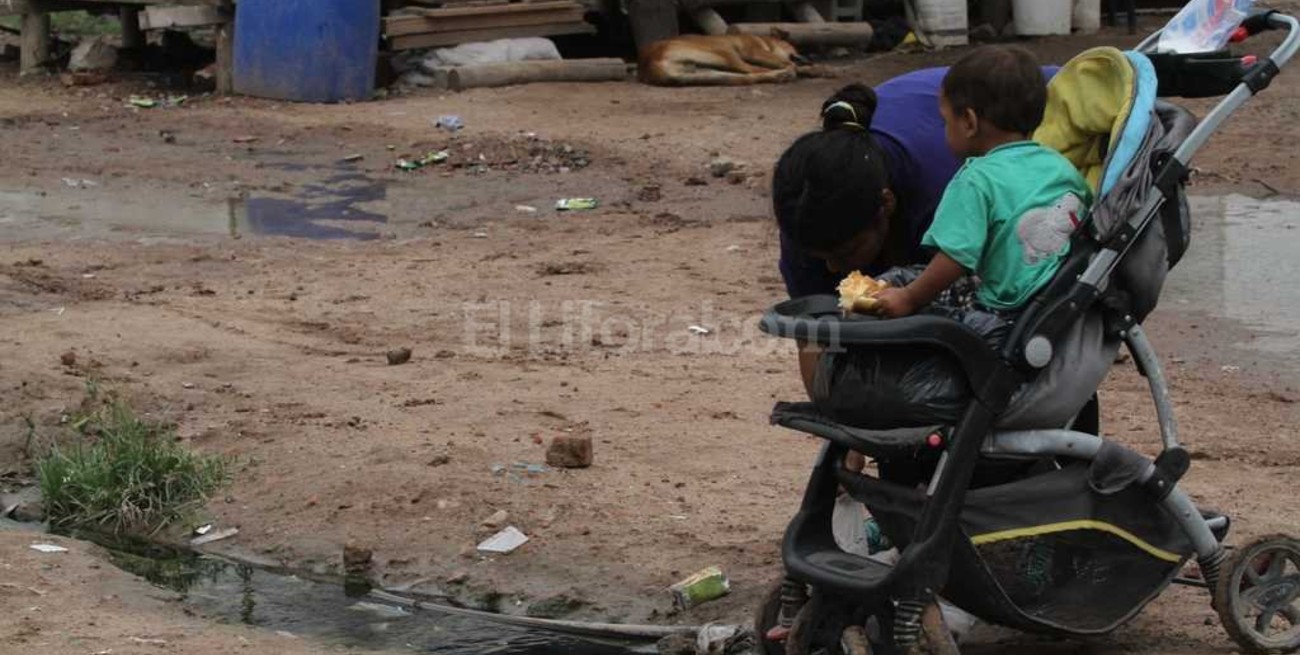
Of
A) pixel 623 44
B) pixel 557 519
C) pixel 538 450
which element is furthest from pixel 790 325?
pixel 623 44

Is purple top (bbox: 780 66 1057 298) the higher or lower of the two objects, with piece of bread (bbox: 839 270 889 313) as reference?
higher

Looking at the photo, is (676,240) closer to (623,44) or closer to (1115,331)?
(1115,331)

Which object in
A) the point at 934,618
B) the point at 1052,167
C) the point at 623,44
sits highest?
the point at 1052,167

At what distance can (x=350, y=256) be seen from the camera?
9227mm

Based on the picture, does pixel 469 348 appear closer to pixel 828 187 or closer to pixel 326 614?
pixel 326 614

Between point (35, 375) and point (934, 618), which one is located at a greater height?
point (934, 618)

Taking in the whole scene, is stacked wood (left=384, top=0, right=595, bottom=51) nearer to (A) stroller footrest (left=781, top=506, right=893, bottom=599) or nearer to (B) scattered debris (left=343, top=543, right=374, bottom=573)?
(B) scattered debris (left=343, top=543, right=374, bottom=573)

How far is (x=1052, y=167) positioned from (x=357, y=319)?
14.6 ft

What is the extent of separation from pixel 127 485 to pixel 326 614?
1.00 metres

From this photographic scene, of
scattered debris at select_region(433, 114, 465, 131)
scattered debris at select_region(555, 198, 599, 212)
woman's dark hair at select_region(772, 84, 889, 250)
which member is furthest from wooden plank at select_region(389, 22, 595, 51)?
woman's dark hair at select_region(772, 84, 889, 250)

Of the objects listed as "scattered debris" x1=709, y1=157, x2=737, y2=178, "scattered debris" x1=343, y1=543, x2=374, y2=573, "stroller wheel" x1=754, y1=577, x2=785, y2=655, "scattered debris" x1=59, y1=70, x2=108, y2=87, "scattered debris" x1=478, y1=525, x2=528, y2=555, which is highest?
"stroller wheel" x1=754, y1=577, x2=785, y2=655

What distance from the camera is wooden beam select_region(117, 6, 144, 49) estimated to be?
1573cm

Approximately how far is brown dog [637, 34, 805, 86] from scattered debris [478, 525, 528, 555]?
365 inches

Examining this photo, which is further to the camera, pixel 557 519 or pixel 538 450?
pixel 538 450
